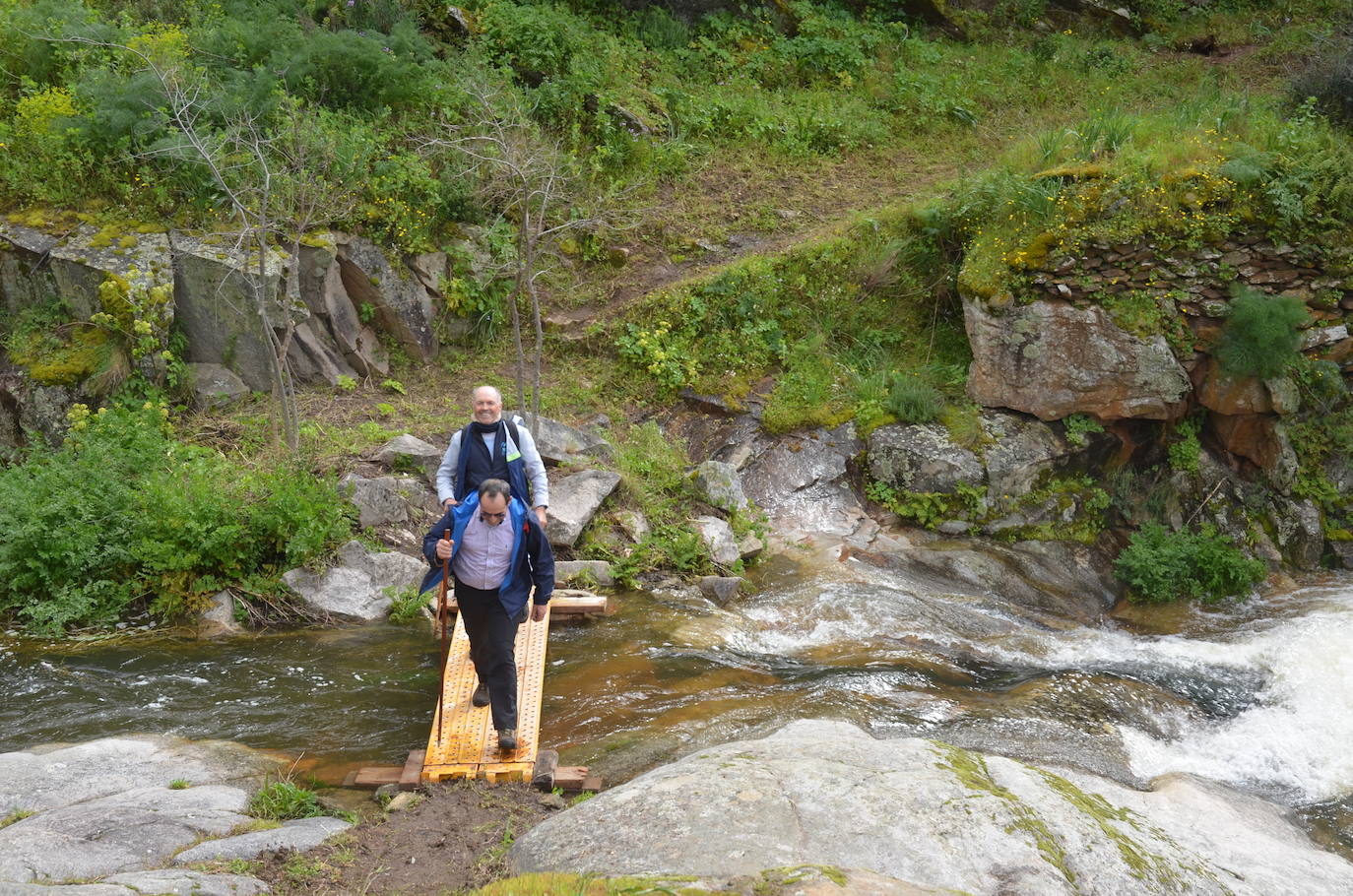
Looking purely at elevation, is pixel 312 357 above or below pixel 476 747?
above

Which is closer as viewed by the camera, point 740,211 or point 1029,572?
point 1029,572

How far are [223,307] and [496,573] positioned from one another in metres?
6.32

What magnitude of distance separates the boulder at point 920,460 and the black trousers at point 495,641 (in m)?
5.66

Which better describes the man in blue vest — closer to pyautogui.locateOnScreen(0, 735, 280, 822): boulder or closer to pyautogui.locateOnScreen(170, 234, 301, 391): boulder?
pyautogui.locateOnScreen(0, 735, 280, 822): boulder

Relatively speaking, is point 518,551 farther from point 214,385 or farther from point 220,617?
point 214,385

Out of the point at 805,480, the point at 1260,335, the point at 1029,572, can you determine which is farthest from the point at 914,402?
the point at 1260,335

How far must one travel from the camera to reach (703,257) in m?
12.4

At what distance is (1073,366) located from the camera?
9.64m

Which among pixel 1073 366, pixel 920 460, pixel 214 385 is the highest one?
pixel 1073 366

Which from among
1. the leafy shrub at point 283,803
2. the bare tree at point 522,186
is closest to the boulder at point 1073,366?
the bare tree at point 522,186

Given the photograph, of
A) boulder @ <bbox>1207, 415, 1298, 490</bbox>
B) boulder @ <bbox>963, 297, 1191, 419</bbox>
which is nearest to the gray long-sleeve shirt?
boulder @ <bbox>963, 297, 1191, 419</bbox>

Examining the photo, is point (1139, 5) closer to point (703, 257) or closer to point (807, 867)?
point (703, 257)

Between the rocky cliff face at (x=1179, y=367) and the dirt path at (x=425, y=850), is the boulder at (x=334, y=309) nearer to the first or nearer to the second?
the rocky cliff face at (x=1179, y=367)

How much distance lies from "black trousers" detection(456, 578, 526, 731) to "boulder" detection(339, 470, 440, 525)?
3.42 meters
